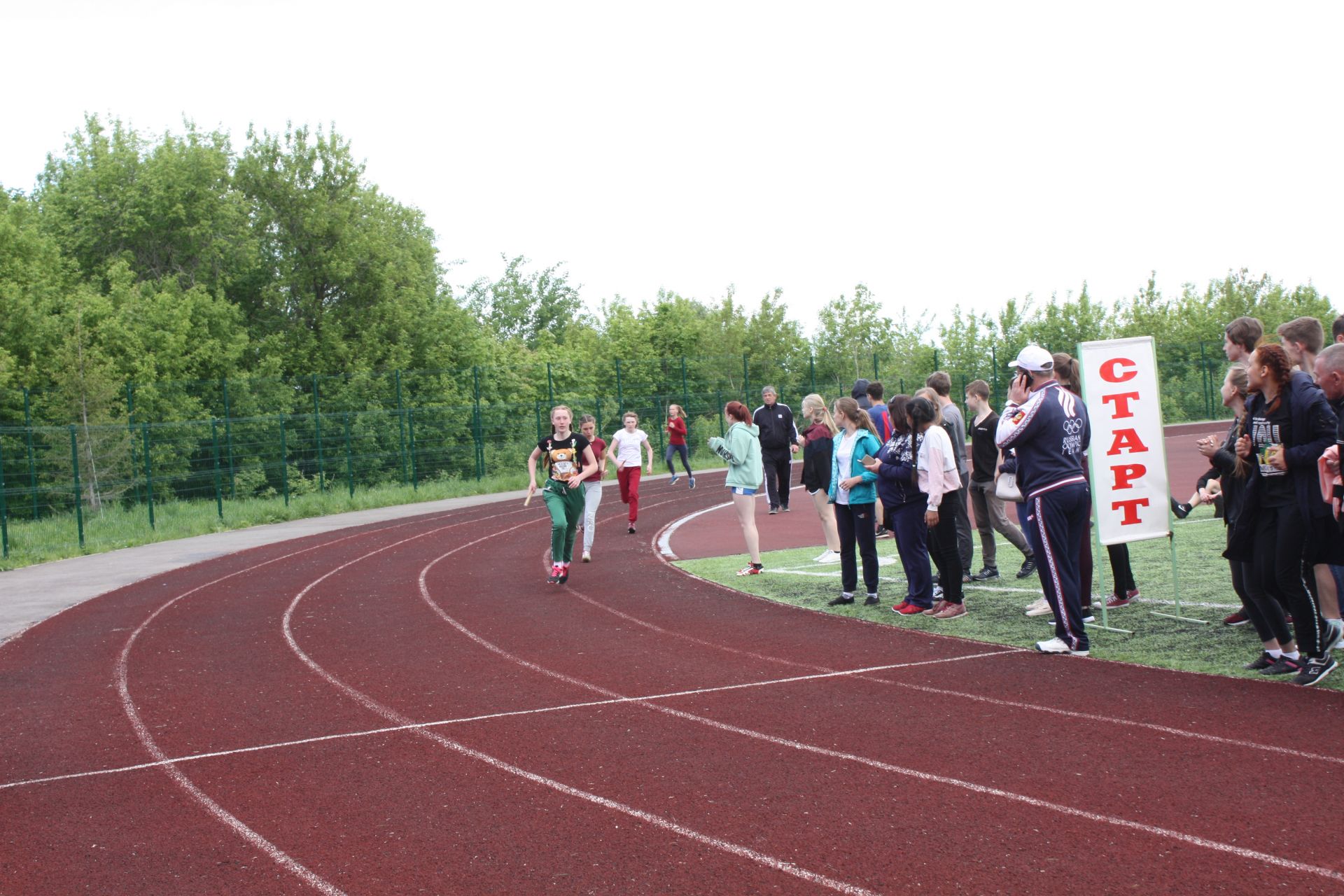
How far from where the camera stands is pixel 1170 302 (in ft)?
209

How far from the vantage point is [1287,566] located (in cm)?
654

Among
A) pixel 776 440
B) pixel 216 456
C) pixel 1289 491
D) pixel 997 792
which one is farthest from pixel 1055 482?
pixel 216 456

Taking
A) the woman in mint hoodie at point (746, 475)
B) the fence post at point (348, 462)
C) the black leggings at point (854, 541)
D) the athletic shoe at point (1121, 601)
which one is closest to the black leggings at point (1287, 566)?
the athletic shoe at point (1121, 601)

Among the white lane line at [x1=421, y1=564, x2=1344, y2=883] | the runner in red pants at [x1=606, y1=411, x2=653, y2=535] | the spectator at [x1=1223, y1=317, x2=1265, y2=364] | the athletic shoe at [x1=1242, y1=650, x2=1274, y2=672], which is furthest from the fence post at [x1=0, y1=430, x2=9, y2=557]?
the athletic shoe at [x1=1242, y1=650, x2=1274, y2=672]

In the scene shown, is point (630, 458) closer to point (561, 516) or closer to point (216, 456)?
point (561, 516)

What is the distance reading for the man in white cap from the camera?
7789 millimetres

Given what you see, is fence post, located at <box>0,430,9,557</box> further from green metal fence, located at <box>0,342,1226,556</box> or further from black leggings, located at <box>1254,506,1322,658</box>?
black leggings, located at <box>1254,506,1322,658</box>

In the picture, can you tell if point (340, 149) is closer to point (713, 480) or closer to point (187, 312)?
point (187, 312)

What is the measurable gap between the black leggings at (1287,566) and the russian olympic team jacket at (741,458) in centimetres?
Result: 631

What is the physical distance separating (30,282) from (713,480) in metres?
19.4

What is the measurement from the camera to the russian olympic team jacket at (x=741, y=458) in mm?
12625

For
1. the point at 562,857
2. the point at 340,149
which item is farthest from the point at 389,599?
the point at 340,149

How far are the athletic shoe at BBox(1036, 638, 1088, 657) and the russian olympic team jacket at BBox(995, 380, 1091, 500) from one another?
3.22ft

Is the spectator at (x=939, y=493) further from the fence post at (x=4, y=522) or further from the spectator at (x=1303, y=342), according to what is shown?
the fence post at (x=4, y=522)
